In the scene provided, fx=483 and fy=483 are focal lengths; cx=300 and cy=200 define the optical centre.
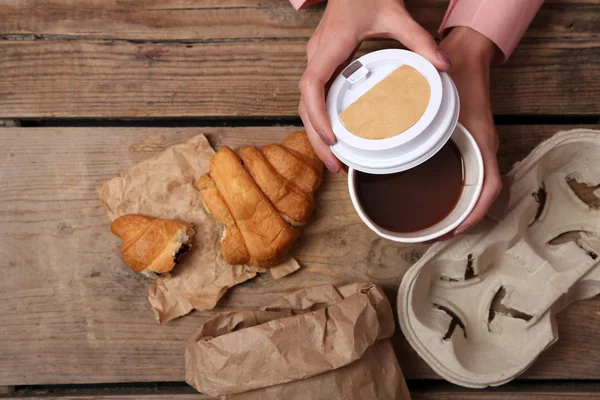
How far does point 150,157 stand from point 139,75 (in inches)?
8.3

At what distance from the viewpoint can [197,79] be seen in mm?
1217

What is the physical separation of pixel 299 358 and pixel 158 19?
2.92 ft

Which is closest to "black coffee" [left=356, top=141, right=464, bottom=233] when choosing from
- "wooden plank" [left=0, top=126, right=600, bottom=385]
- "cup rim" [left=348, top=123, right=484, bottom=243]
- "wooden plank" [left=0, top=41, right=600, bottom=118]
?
"cup rim" [left=348, top=123, right=484, bottom=243]

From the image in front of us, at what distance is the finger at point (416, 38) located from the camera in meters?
0.81

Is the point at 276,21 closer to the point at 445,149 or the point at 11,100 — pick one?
the point at 445,149

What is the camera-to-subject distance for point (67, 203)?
3.97 feet

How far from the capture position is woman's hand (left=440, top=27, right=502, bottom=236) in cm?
90

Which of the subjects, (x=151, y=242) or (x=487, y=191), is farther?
(x=151, y=242)

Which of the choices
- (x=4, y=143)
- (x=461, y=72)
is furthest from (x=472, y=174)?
(x=4, y=143)

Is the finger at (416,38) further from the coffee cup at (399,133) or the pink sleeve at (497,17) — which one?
the pink sleeve at (497,17)

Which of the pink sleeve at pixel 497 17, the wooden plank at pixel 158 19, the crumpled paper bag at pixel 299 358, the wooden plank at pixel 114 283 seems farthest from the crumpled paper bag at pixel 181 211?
the pink sleeve at pixel 497 17


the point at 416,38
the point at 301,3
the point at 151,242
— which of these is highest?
the point at 416,38

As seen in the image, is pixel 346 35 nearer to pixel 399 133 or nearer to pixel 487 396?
pixel 399 133

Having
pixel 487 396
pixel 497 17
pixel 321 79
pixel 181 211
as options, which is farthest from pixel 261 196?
pixel 487 396
